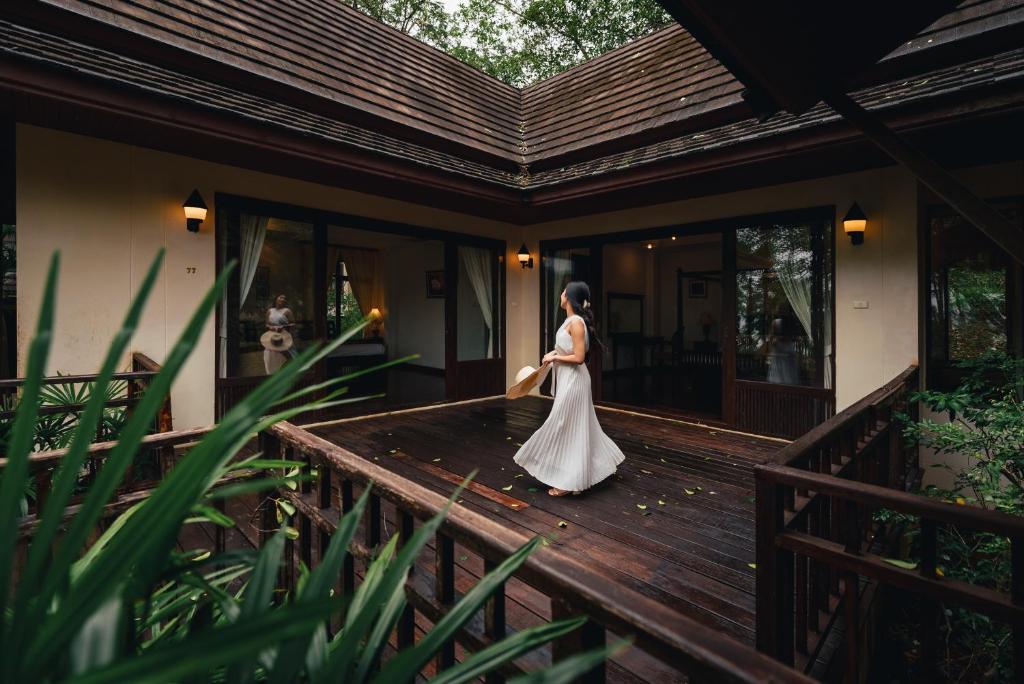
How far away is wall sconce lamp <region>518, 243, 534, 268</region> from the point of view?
7.90 meters

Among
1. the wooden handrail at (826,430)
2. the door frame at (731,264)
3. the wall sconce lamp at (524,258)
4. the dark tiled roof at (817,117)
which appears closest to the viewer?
the wooden handrail at (826,430)

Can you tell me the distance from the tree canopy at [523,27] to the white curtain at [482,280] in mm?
9694

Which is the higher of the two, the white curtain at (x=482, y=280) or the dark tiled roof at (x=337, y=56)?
the dark tiled roof at (x=337, y=56)

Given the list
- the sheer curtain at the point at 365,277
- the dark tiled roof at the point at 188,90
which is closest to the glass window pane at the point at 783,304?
the dark tiled roof at the point at 188,90

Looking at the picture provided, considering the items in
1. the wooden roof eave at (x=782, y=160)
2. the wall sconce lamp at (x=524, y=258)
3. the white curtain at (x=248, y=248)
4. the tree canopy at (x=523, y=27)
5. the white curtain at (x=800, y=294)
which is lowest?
the white curtain at (x=800, y=294)

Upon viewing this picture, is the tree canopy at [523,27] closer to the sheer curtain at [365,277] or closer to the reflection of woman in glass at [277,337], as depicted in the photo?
the sheer curtain at [365,277]

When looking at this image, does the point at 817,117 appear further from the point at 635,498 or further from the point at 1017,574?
the point at 1017,574

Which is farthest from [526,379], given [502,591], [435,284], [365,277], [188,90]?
[365,277]

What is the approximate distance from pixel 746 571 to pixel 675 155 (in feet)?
13.4

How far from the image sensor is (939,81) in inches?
156

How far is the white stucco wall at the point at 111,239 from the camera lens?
4.18 metres

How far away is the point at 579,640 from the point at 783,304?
18.0ft

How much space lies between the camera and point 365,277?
38.8 ft

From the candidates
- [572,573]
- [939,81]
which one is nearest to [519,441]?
[572,573]
